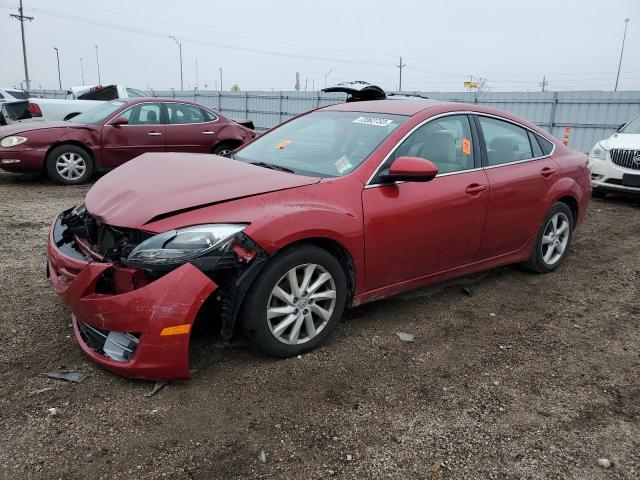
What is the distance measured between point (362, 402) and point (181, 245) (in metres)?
1.27

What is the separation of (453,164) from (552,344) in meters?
1.45

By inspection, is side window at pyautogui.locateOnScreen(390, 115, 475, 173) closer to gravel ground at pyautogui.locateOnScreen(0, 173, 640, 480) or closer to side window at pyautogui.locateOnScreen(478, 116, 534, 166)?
side window at pyautogui.locateOnScreen(478, 116, 534, 166)

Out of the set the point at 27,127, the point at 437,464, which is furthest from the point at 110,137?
the point at 437,464

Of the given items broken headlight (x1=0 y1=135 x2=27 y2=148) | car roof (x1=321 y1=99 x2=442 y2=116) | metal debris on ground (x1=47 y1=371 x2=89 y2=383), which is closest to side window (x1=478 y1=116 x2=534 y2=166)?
car roof (x1=321 y1=99 x2=442 y2=116)

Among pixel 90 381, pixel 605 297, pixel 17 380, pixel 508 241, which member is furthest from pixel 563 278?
pixel 17 380

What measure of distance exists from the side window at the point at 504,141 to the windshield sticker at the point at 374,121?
0.91 m

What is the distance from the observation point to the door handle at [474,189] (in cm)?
392

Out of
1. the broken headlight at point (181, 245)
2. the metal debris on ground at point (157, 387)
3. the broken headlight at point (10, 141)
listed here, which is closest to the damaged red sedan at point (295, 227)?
the broken headlight at point (181, 245)

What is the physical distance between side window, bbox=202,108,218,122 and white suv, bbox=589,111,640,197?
651 cm

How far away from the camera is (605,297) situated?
14.7ft

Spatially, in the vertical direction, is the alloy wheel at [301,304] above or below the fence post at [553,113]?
below

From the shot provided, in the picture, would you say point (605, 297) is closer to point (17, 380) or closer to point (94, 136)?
point (17, 380)

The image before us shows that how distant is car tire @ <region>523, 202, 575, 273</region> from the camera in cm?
478

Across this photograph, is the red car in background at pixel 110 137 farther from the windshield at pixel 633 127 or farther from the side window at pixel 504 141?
the windshield at pixel 633 127
